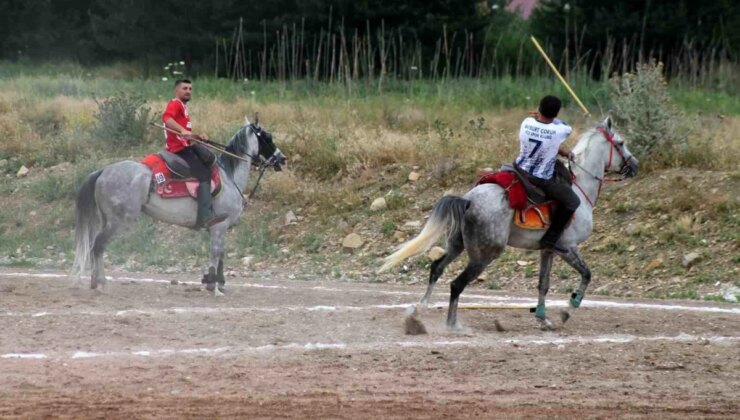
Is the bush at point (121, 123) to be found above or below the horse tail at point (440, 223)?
below

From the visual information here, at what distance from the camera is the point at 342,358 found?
36.4 ft

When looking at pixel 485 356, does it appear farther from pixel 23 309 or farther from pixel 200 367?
pixel 23 309

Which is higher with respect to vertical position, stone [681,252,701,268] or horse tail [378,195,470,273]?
horse tail [378,195,470,273]

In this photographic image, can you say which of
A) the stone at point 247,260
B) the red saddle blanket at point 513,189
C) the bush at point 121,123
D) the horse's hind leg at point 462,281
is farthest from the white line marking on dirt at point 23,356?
the bush at point 121,123

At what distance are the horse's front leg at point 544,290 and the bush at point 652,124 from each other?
6.49 m

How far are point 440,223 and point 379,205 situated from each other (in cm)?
797

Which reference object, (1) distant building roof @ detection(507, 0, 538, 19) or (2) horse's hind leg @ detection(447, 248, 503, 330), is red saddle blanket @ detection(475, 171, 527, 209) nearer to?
(2) horse's hind leg @ detection(447, 248, 503, 330)

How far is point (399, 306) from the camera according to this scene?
14.3 meters

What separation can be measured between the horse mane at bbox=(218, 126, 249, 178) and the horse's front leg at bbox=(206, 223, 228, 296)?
2.58ft

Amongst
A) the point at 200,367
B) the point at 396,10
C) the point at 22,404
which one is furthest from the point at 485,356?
the point at 396,10

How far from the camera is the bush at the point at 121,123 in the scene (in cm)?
2444

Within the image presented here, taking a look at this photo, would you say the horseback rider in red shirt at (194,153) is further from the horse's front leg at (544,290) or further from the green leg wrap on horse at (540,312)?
the green leg wrap on horse at (540,312)

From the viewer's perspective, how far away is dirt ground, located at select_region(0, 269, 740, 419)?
935cm

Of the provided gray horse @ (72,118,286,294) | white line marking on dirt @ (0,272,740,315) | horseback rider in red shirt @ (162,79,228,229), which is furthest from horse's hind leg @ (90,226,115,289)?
white line marking on dirt @ (0,272,740,315)
